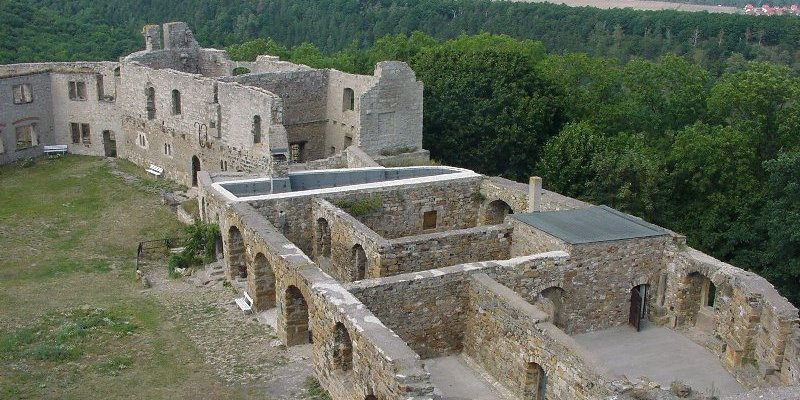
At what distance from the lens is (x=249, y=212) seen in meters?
19.1

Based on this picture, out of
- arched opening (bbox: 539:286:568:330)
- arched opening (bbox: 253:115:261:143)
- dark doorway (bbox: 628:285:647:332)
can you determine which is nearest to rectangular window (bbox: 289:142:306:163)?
arched opening (bbox: 253:115:261:143)

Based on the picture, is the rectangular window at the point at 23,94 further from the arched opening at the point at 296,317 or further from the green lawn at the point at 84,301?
the arched opening at the point at 296,317

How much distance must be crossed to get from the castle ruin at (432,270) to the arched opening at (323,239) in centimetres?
4

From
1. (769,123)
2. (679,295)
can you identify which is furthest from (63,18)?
(679,295)

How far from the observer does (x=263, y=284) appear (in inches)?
719

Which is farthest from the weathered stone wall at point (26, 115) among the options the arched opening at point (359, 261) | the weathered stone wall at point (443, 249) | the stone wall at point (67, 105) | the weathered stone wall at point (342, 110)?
the weathered stone wall at point (443, 249)

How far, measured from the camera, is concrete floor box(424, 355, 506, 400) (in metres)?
15.2

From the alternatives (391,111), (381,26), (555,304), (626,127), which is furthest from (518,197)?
(381,26)

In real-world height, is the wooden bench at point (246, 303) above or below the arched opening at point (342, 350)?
below

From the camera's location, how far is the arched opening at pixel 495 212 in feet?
74.3

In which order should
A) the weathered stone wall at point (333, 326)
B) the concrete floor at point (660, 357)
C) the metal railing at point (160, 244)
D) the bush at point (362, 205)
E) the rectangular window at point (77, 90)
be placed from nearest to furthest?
the weathered stone wall at point (333, 326) < the concrete floor at point (660, 357) < the bush at point (362, 205) < the metal railing at point (160, 244) < the rectangular window at point (77, 90)

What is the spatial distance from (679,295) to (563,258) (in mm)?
2917

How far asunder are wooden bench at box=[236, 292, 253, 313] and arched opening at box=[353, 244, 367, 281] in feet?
8.00

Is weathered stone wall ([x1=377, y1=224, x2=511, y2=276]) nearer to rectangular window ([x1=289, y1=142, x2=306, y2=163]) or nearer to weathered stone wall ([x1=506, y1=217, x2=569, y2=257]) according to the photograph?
weathered stone wall ([x1=506, y1=217, x2=569, y2=257])
